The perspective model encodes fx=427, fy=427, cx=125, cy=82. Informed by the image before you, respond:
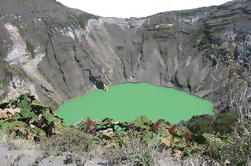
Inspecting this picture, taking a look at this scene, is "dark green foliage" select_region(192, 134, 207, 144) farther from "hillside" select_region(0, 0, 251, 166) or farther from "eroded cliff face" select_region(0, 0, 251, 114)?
"eroded cliff face" select_region(0, 0, 251, 114)

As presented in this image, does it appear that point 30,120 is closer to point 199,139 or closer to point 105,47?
point 199,139

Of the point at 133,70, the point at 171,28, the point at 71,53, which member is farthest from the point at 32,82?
the point at 171,28

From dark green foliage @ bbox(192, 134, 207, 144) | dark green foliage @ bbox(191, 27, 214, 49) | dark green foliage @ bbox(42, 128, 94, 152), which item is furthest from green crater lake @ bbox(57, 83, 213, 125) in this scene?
dark green foliage @ bbox(42, 128, 94, 152)

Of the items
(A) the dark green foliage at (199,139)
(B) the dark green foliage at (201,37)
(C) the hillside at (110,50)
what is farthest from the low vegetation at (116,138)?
(B) the dark green foliage at (201,37)

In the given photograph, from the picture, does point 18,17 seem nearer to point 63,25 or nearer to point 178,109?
point 63,25

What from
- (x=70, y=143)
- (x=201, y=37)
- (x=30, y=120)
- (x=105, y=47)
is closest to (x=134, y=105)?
(x=105, y=47)

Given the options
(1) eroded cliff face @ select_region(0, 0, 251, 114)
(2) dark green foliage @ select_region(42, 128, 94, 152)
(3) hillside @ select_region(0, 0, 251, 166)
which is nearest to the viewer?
(2) dark green foliage @ select_region(42, 128, 94, 152)

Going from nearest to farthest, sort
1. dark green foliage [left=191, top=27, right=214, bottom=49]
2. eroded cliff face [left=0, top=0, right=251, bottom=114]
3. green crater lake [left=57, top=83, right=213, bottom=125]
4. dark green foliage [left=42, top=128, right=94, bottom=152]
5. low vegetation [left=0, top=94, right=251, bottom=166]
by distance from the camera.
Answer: low vegetation [left=0, top=94, right=251, bottom=166], dark green foliage [left=42, top=128, right=94, bottom=152], green crater lake [left=57, top=83, right=213, bottom=125], eroded cliff face [left=0, top=0, right=251, bottom=114], dark green foliage [left=191, top=27, right=214, bottom=49]
